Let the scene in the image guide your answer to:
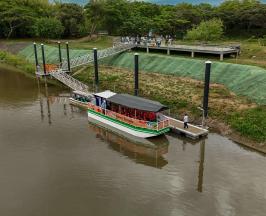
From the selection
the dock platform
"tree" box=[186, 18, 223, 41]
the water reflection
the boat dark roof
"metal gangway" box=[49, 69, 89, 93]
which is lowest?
the water reflection

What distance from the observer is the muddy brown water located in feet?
68.5

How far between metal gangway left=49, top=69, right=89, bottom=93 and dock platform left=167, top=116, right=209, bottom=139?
52.7ft

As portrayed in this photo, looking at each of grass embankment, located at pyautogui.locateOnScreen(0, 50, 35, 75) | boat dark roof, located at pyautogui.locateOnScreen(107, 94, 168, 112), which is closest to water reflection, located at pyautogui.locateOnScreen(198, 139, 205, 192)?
boat dark roof, located at pyautogui.locateOnScreen(107, 94, 168, 112)

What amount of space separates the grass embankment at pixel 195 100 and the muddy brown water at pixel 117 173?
2.12m

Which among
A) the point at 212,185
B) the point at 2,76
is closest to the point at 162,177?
the point at 212,185

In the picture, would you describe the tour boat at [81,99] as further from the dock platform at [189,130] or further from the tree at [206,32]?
the tree at [206,32]

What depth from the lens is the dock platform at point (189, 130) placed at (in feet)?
100

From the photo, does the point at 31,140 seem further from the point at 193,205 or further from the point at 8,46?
the point at 8,46

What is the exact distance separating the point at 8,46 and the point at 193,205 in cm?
6810

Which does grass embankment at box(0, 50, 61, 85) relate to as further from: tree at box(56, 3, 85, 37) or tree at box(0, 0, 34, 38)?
tree at box(56, 3, 85, 37)

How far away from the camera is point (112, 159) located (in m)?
27.5

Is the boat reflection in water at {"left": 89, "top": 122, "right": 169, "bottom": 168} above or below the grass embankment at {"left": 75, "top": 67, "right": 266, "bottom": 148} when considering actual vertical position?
below

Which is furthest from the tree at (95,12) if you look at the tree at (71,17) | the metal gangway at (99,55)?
the metal gangway at (99,55)

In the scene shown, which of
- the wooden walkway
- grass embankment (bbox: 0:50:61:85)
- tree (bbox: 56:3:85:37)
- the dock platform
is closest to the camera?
the dock platform
